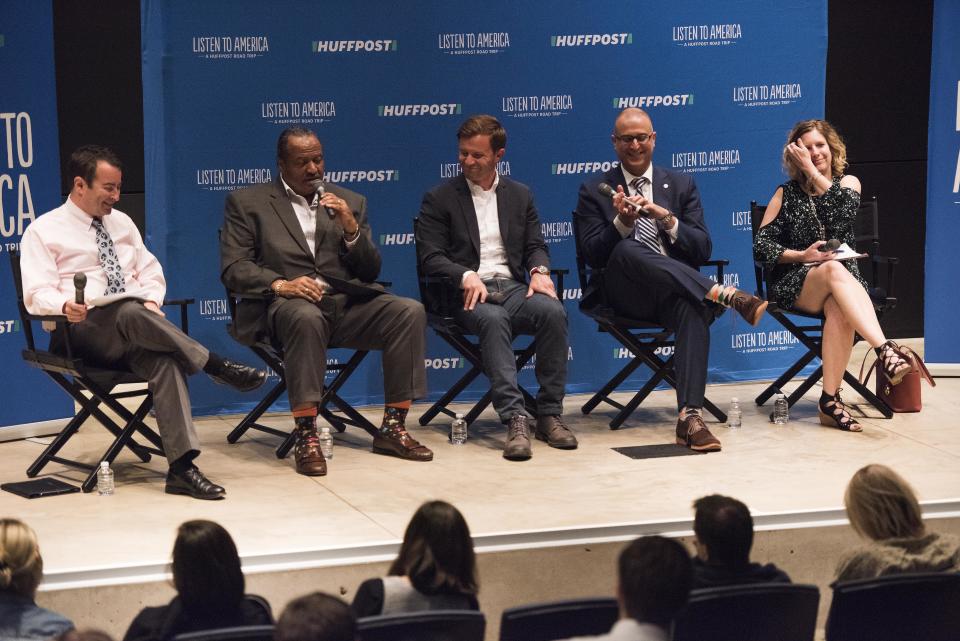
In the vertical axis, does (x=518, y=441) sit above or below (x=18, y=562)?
below

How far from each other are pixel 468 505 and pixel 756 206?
2.33 m

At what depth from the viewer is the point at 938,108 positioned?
6523 millimetres

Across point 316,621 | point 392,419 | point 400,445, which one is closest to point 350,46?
point 392,419

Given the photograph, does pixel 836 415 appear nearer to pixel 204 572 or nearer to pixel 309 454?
pixel 309 454

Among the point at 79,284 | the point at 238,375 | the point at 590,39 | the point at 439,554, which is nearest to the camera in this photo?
the point at 439,554

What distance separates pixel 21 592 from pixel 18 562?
7 cm

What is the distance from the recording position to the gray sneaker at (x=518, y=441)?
202 inches

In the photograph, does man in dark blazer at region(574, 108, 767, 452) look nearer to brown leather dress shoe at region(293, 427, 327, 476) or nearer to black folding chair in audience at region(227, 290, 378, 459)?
black folding chair in audience at region(227, 290, 378, 459)

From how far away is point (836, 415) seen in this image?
18.5 feet

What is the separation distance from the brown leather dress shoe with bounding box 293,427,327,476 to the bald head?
69.7 inches

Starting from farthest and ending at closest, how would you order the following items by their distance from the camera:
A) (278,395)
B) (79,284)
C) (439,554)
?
(278,395) < (79,284) < (439,554)

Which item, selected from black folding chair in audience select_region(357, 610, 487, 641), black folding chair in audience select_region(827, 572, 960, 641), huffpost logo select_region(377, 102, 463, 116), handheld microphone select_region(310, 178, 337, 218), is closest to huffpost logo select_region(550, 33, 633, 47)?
huffpost logo select_region(377, 102, 463, 116)

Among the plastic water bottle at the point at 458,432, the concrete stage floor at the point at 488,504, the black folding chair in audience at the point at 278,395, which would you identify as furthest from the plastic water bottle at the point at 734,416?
the black folding chair in audience at the point at 278,395

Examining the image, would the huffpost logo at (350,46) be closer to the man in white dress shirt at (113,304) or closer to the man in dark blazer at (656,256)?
the man in dark blazer at (656,256)
